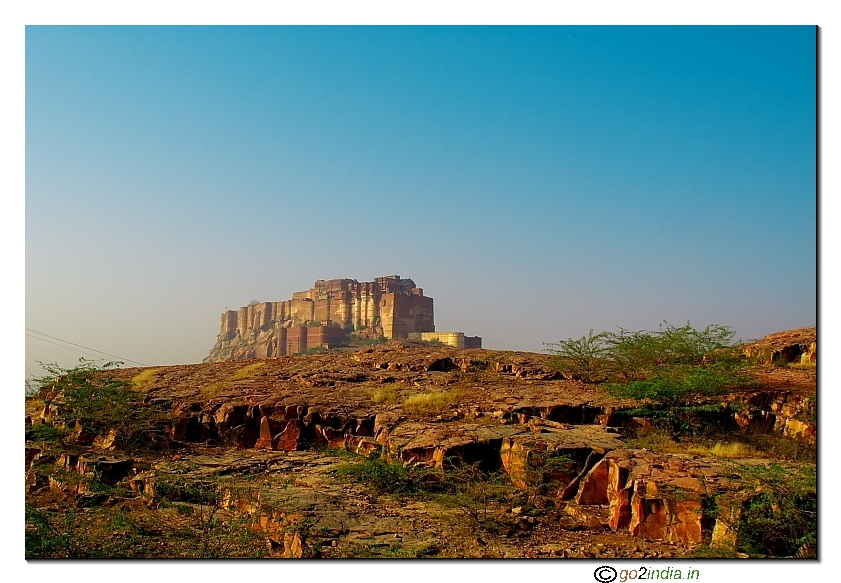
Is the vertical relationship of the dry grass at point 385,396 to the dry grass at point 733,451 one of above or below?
above

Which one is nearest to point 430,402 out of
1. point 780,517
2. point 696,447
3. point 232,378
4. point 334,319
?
point 696,447

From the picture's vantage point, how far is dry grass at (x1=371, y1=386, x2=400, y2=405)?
36.9 ft

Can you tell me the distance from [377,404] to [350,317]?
136 ft

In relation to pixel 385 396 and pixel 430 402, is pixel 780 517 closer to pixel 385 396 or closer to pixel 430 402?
pixel 430 402

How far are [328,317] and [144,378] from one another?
38.7m

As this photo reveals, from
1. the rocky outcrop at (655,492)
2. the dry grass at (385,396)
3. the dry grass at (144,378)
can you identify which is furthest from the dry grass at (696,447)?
the dry grass at (144,378)

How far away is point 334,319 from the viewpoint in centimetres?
5294

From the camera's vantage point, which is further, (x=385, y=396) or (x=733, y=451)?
(x=385, y=396)

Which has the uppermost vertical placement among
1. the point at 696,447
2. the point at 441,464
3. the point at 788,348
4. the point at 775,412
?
the point at 788,348

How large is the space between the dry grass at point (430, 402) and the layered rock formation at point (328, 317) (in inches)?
1377

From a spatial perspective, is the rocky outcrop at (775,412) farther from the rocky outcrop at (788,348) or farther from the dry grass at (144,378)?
the dry grass at (144,378)

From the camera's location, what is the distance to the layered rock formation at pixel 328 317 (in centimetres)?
4747

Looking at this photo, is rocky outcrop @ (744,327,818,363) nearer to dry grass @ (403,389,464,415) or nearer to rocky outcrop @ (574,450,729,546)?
dry grass @ (403,389,464,415)
